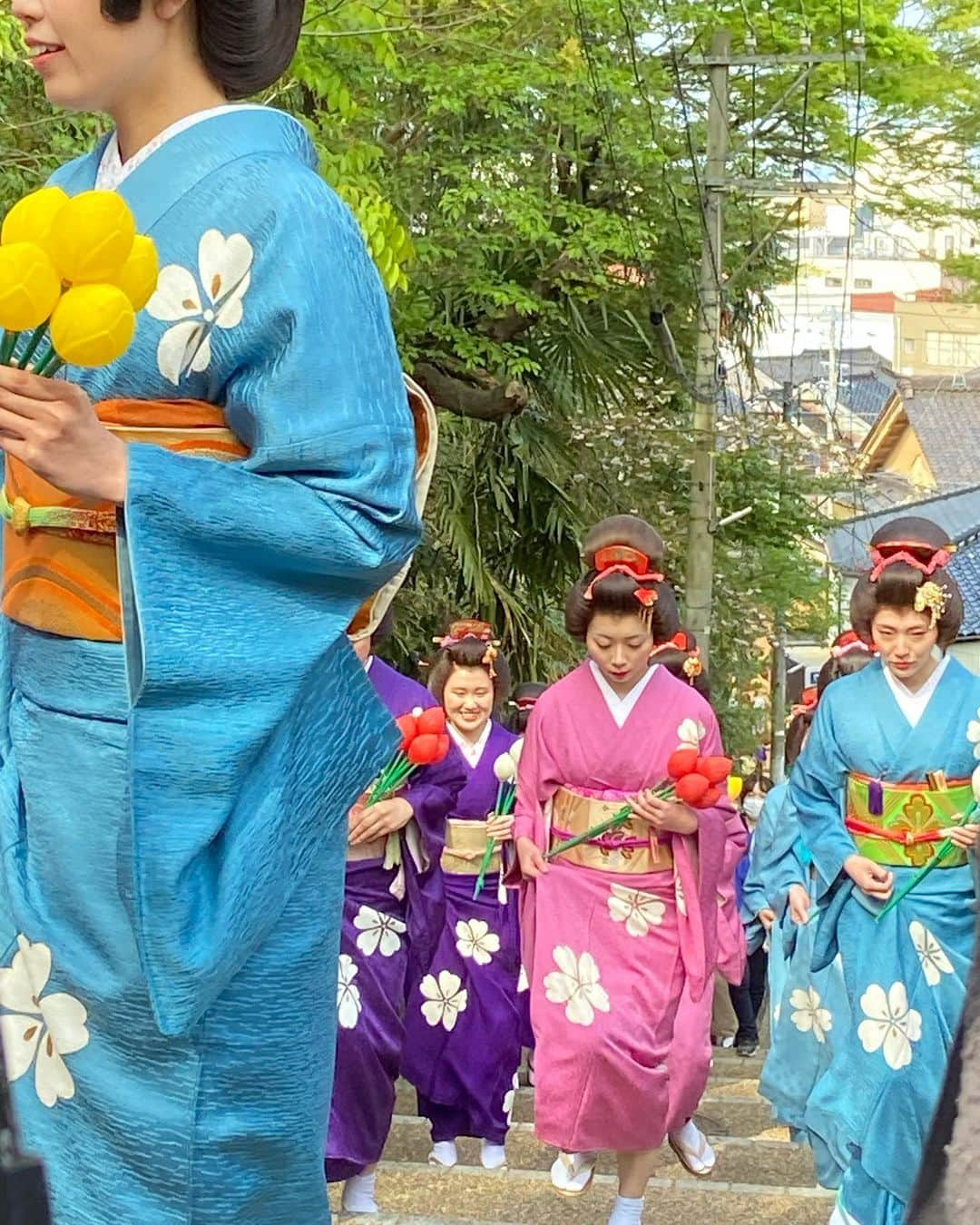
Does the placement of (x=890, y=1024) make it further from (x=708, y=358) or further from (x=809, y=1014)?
(x=708, y=358)

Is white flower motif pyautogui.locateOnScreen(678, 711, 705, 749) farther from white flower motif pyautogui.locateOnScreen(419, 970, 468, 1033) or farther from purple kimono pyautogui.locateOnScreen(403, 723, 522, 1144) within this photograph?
white flower motif pyautogui.locateOnScreen(419, 970, 468, 1033)

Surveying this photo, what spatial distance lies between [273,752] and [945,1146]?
1014 millimetres

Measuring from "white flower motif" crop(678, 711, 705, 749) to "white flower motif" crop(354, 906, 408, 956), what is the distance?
1164 millimetres

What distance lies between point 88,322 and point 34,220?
114 millimetres

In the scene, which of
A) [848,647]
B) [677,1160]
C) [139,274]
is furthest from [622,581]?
[139,274]

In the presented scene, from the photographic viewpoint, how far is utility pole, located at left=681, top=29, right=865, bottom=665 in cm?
1409

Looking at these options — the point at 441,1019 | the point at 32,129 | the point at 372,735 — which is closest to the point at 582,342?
the point at 32,129

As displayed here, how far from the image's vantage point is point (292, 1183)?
7.14ft

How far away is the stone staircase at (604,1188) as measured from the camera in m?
5.58

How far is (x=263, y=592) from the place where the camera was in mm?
2053

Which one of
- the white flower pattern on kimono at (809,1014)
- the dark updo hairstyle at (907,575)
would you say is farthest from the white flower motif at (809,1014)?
the dark updo hairstyle at (907,575)

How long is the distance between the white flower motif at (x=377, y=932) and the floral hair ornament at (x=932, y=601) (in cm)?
207

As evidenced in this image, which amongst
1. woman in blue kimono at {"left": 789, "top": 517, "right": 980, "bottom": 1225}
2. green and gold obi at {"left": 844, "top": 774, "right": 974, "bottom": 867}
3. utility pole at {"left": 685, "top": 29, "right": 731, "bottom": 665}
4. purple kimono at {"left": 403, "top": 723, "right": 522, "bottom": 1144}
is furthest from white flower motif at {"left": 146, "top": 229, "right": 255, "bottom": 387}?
utility pole at {"left": 685, "top": 29, "right": 731, "bottom": 665}

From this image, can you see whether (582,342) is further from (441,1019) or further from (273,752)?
(273,752)
